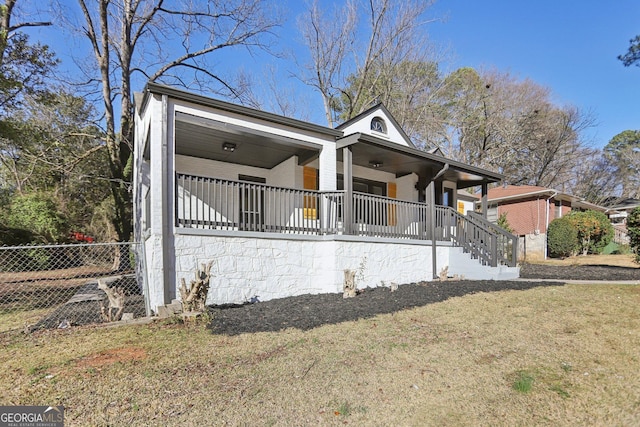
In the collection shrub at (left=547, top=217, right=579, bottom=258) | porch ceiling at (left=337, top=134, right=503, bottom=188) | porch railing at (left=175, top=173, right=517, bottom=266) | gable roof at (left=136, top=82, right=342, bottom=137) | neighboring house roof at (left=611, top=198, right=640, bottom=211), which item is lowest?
shrub at (left=547, top=217, right=579, bottom=258)

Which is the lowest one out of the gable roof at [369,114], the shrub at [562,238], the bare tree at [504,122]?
the shrub at [562,238]

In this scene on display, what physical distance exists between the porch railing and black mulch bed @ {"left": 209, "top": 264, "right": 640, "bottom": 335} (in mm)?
1465

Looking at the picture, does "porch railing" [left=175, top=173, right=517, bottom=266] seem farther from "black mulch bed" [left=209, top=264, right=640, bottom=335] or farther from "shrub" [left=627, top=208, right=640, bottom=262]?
"shrub" [left=627, top=208, right=640, bottom=262]

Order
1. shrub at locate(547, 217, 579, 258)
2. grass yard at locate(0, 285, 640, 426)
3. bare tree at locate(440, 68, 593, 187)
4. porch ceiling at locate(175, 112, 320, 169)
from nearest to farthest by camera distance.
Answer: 1. grass yard at locate(0, 285, 640, 426)
2. porch ceiling at locate(175, 112, 320, 169)
3. shrub at locate(547, 217, 579, 258)
4. bare tree at locate(440, 68, 593, 187)

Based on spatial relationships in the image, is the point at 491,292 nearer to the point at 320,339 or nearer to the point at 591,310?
the point at 591,310

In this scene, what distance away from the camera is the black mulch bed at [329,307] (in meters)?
5.36

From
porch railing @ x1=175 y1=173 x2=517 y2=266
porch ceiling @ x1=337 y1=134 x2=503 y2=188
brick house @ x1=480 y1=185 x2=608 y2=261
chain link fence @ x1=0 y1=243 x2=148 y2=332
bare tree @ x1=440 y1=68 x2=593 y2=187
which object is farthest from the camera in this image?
bare tree @ x1=440 y1=68 x2=593 y2=187

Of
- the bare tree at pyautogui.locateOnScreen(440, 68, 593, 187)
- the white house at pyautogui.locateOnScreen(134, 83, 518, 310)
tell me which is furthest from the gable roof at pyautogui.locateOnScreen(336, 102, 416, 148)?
the bare tree at pyautogui.locateOnScreen(440, 68, 593, 187)

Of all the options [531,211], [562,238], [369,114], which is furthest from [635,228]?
[531,211]

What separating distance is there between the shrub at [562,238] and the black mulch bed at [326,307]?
1159cm

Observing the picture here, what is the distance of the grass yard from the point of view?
2.87 m

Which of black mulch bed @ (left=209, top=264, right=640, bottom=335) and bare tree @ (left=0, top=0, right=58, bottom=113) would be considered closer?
black mulch bed @ (left=209, top=264, right=640, bottom=335)

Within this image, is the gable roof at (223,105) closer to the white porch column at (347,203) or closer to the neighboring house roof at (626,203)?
the white porch column at (347,203)

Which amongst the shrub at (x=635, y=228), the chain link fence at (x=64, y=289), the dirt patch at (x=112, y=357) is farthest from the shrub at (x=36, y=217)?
the shrub at (x=635, y=228)
